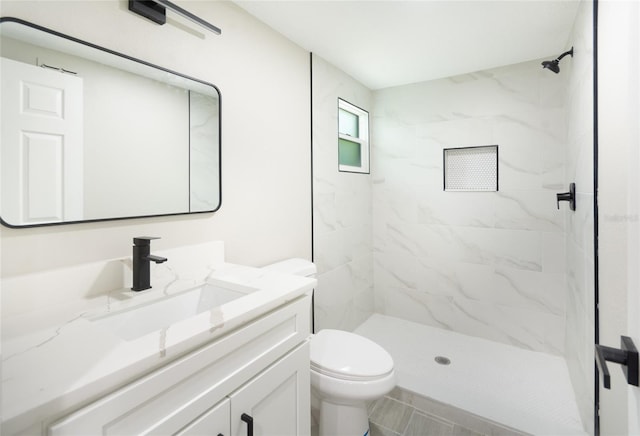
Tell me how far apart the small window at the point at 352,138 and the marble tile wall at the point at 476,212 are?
0.14 metres

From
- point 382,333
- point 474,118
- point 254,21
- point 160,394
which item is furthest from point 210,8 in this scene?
point 382,333

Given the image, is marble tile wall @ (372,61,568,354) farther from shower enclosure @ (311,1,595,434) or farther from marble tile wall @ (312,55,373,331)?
marble tile wall @ (312,55,373,331)

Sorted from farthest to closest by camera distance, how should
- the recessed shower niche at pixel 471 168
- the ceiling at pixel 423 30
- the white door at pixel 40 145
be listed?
the recessed shower niche at pixel 471 168
the ceiling at pixel 423 30
the white door at pixel 40 145

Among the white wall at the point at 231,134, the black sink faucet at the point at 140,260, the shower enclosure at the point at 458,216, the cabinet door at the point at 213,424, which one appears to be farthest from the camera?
the shower enclosure at the point at 458,216

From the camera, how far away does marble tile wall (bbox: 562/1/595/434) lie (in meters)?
1.48

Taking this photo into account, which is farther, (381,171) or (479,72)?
(381,171)

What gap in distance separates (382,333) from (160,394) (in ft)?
7.90

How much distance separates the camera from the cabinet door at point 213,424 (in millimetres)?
825

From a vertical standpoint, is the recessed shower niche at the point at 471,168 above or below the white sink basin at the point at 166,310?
above

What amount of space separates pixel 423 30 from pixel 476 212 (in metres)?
1.51

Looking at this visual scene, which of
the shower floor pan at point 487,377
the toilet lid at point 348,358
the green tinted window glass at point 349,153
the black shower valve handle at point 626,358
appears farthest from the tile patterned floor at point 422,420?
the green tinted window glass at point 349,153

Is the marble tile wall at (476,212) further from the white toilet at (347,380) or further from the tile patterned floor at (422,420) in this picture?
the white toilet at (347,380)

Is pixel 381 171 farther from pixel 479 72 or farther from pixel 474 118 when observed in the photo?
pixel 479 72

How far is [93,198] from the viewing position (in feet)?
3.85
